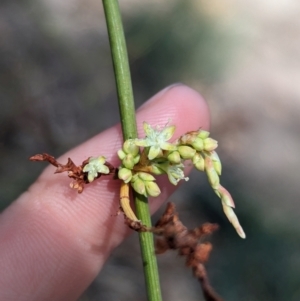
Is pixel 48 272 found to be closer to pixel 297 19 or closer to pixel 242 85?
pixel 242 85

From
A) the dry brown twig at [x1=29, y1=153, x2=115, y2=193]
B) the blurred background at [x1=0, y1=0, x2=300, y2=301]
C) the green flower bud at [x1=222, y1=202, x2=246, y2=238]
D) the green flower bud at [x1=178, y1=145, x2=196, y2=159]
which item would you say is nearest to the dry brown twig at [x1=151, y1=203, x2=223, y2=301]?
the green flower bud at [x1=222, y1=202, x2=246, y2=238]

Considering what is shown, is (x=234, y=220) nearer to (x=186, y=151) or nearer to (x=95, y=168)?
(x=186, y=151)

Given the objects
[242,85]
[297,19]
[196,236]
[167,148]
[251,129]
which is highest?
[167,148]

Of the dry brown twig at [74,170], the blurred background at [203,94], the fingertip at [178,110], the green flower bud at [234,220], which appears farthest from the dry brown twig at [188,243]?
the blurred background at [203,94]

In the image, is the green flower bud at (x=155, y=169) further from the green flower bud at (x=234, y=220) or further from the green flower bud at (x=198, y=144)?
the green flower bud at (x=234, y=220)

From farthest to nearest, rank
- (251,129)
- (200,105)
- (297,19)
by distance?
1. (297,19)
2. (251,129)
3. (200,105)

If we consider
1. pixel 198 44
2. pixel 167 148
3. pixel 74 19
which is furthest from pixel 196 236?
pixel 74 19
